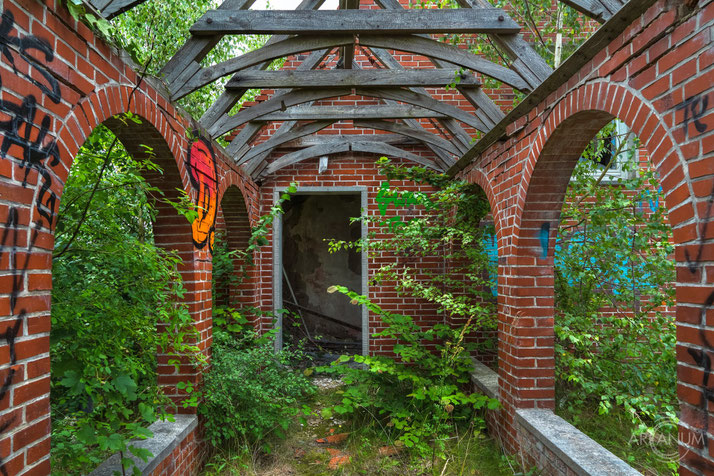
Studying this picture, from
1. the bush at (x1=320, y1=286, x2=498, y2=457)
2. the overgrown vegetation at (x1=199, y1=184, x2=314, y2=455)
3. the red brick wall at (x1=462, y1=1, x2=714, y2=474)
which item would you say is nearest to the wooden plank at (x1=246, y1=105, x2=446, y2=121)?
the red brick wall at (x1=462, y1=1, x2=714, y2=474)

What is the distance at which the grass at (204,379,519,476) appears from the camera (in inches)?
144

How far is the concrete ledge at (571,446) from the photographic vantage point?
252cm

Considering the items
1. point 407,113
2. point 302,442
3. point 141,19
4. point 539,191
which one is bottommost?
point 302,442

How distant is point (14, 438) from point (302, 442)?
3.17 metres

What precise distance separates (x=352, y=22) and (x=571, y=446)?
2964 millimetres

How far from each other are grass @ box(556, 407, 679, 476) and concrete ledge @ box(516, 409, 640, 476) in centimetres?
37

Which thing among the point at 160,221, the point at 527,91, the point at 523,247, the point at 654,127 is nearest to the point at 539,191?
the point at 523,247

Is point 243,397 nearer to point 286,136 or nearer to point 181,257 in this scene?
point 181,257

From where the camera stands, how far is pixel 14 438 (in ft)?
5.09

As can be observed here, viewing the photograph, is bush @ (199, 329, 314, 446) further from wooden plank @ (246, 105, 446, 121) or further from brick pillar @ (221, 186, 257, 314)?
wooden plank @ (246, 105, 446, 121)

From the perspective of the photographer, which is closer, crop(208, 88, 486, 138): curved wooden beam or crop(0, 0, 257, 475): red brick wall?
crop(0, 0, 257, 475): red brick wall

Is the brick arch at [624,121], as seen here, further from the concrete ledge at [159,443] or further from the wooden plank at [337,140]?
the wooden plank at [337,140]

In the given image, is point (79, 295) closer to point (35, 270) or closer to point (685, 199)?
point (35, 270)

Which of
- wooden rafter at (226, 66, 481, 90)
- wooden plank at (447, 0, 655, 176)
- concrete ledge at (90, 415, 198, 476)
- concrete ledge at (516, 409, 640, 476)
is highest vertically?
wooden rafter at (226, 66, 481, 90)
